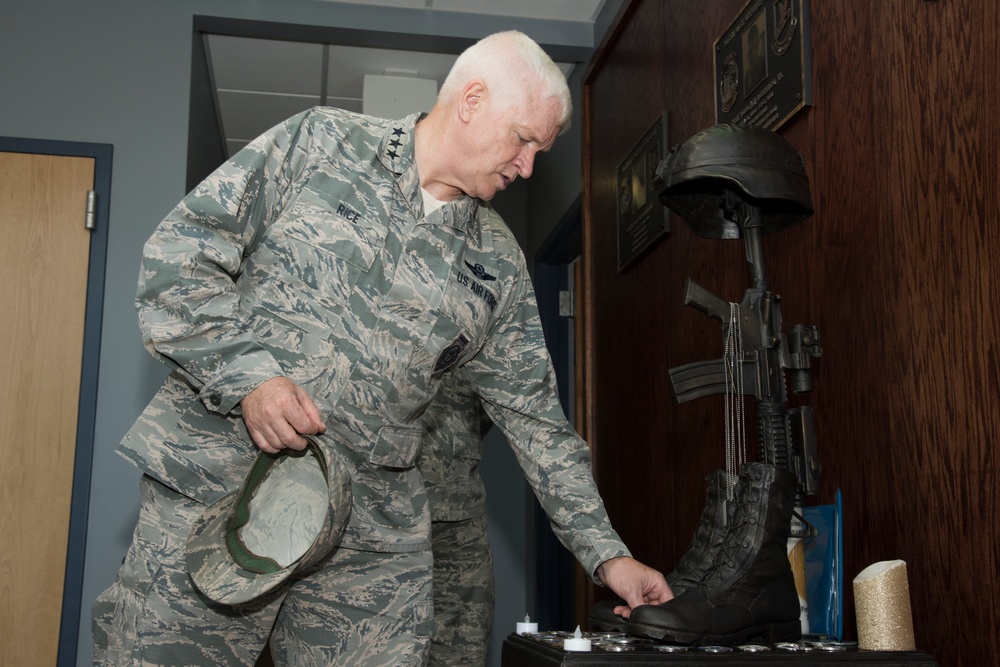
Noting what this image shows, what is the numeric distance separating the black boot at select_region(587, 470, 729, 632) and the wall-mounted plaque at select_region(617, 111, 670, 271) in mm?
1279

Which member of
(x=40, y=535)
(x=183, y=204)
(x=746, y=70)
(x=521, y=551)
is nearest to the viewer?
(x=183, y=204)

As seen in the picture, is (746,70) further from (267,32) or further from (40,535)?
(40,535)

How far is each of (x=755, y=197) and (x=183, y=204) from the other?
912 millimetres

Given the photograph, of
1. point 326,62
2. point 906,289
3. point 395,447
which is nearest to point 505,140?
point 395,447

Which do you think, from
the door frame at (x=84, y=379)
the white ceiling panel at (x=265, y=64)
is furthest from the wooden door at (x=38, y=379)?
the white ceiling panel at (x=265, y=64)

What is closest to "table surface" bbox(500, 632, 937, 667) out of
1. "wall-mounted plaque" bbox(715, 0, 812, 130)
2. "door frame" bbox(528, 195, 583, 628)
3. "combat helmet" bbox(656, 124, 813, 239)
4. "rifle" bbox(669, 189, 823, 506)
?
"rifle" bbox(669, 189, 823, 506)

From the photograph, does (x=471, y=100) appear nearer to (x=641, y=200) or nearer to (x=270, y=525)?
(x=270, y=525)

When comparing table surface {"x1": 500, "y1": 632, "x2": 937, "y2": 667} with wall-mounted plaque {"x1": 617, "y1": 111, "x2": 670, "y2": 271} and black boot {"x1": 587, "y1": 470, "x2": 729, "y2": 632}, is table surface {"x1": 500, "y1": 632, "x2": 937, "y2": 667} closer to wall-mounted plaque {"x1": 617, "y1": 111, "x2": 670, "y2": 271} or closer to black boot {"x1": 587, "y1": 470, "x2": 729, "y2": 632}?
black boot {"x1": 587, "y1": 470, "x2": 729, "y2": 632}

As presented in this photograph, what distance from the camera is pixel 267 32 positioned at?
378cm

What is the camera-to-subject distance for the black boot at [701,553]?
1.46 meters

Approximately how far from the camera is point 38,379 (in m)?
3.37

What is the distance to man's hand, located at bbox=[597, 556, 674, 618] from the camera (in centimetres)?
149

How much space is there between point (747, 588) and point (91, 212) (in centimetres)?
283

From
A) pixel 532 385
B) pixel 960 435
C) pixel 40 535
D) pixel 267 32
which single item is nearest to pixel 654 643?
pixel 960 435
